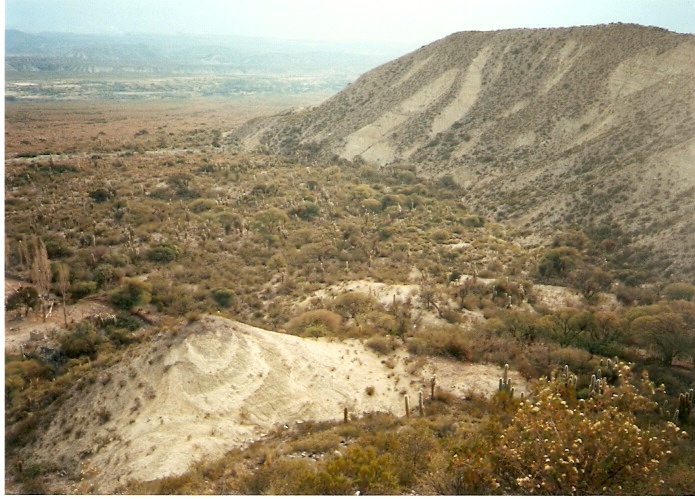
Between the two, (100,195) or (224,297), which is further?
(100,195)

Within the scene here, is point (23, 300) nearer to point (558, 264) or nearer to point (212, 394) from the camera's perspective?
point (212, 394)

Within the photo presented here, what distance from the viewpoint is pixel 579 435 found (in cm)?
963

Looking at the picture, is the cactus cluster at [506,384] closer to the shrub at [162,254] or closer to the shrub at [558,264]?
the shrub at [558,264]

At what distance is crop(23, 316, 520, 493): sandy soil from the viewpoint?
12500 millimetres

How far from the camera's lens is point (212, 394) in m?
14.1

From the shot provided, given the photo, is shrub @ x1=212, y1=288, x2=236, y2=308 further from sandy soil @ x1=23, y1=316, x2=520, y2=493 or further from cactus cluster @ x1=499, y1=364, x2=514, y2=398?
cactus cluster @ x1=499, y1=364, x2=514, y2=398

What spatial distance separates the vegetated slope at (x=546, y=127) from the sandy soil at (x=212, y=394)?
15.0 meters

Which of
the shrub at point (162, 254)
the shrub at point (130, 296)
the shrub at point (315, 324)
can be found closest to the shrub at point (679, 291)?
the shrub at point (315, 324)

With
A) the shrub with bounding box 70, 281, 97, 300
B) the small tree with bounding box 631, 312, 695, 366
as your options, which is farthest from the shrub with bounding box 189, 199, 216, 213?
the small tree with bounding box 631, 312, 695, 366

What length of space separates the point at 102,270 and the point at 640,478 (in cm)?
2197

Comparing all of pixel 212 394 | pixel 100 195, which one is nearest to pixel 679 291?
pixel 212 394

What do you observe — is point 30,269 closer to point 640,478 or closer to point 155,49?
point 640,478

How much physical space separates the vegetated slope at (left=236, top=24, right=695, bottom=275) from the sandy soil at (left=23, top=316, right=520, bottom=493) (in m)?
15.0

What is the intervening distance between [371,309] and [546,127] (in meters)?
25.1
